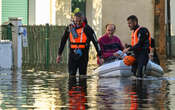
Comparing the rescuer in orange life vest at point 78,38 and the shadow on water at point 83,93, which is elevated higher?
the rescuer in orange life vest at point 78,38

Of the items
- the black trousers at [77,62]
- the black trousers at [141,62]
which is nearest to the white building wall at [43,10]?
the black trousers at [141,62]

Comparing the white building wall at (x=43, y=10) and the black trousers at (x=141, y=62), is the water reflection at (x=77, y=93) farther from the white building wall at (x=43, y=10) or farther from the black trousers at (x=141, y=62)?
the white building wall at (x=43, y=10)

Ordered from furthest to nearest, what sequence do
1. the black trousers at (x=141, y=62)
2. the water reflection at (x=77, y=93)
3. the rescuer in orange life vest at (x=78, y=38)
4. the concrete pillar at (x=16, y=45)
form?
the concrete pillar at (x=16, y=45) → the black trousers at (x=141, y=62) → the rescuer in orange life vest at (x=78, y=38) → the water reflection at (x=77, y=93)

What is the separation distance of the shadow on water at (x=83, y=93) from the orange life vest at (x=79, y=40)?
844 mm

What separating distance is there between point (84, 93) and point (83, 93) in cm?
2

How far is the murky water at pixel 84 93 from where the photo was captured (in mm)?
13586

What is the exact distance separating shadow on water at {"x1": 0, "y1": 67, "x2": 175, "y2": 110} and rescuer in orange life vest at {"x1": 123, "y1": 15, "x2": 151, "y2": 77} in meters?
0.43

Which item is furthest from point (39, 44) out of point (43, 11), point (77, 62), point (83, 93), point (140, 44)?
point (83, 93)

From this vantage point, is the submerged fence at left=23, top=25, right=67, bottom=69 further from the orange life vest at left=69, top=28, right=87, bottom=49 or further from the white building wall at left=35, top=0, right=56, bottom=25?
the orange life vest at left=69, top=28, right=87, bottom=49

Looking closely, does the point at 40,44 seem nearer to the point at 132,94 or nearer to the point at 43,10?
the point at 43,10

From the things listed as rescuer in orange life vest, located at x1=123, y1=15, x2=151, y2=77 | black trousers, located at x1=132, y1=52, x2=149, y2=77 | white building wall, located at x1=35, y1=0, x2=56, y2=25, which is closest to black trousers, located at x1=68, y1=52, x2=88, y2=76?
rescuer in orange life vest, located at x1=123, y1=15, x2=151, y2=77

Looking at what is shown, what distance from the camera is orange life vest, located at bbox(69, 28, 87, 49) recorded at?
19859 millimetres

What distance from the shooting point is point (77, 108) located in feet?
42.9

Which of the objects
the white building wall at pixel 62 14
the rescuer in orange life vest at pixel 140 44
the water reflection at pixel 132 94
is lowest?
the water reflection at pixel 132 94
